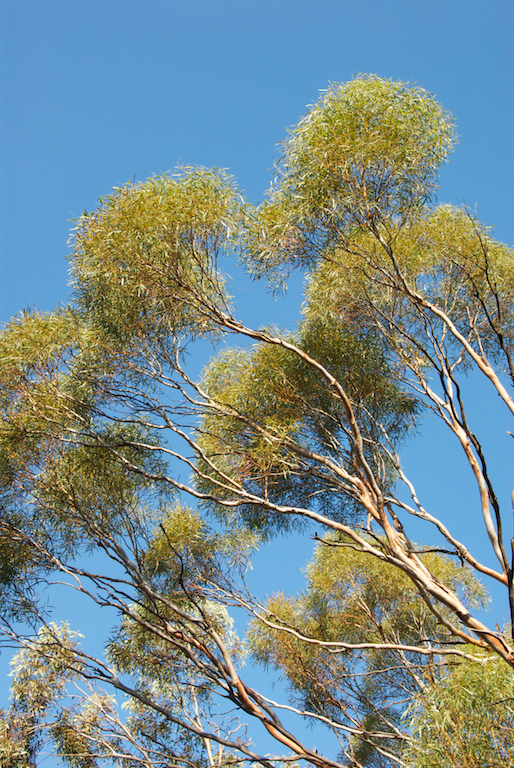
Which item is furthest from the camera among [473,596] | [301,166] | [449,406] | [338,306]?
[473,596]

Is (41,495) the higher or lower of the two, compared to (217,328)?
lower

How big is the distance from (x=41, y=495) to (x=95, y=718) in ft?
8.86

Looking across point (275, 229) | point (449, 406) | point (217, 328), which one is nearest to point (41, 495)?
point (217, 328)

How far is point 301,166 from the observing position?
255 inches

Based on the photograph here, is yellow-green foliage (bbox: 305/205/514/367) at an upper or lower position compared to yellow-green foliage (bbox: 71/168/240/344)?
upper

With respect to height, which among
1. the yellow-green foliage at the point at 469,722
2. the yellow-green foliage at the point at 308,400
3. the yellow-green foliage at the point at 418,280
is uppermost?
the yellow-green foliage at the point at 418,280

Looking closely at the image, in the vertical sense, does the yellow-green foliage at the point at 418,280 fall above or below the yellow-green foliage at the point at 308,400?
above

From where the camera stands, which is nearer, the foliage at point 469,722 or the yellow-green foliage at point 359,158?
the foliage at point 469,722

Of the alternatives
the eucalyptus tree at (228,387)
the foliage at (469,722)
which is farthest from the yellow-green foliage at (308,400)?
the foliage at (469,722)

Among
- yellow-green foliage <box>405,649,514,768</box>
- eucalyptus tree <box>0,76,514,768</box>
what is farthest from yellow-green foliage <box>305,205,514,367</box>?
yellow-green foliage <box>405,649,514,768</box>

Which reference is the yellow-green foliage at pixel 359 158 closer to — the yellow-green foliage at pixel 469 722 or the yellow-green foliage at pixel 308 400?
the yellow-green foliage at pixel 308 400

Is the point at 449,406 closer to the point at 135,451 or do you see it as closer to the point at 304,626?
the point at 135,451

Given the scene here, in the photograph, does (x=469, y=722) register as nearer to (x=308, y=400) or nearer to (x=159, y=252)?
(x=308, y=400)

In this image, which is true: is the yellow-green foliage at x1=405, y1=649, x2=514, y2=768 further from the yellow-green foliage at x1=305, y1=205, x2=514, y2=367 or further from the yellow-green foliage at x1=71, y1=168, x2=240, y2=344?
the yellow-green foliage at x1=71, y1=168, x2=240, y2=344
